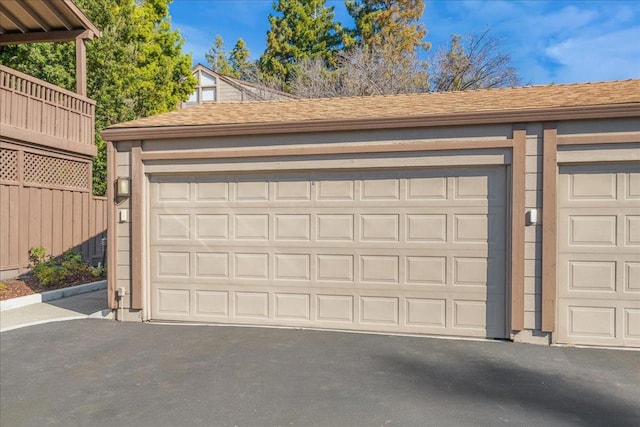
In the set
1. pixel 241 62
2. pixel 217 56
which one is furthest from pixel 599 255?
pixel 217 56

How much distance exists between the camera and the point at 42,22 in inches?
447

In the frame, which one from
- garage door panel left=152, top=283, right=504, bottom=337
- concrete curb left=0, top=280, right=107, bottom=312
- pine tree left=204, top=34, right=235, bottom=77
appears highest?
pine tree left=204, top=34, right=235, bottom=77

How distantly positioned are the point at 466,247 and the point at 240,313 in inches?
129

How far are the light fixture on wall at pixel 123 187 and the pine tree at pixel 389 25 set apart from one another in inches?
759

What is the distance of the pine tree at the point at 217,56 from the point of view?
3825 centimetres

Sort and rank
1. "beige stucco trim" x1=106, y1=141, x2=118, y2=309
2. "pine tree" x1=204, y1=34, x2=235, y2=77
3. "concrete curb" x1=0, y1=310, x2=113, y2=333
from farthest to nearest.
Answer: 1. "pine tree" x1=204, y1=34, x2=235, y2=77
2. "beige stucco trim" x1=106, y1=141, x2=118, y2=309
3. "concrete curb" x1=0, y1=310, x2=113, y2=333

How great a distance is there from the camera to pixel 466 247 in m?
6.12

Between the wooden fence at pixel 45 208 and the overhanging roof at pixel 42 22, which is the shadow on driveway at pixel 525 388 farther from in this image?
the overhanging roof at pixel 42 22

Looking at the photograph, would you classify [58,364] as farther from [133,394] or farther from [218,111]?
[218,111]

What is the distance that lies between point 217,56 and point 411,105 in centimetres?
3594

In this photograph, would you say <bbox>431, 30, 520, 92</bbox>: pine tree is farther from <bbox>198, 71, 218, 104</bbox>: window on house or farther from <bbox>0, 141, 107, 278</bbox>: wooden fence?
<bbox>0, 141, 107, 278</bbox>: wooden fence

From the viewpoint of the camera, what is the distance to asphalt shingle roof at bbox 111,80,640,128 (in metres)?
6.15

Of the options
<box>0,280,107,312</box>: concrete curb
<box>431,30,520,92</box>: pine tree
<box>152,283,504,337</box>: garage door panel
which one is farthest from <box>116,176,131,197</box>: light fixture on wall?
<box>431,30,520,92</box>: pine tree

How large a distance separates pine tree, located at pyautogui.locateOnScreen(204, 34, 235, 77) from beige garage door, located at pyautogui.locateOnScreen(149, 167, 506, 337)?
33.1 m
